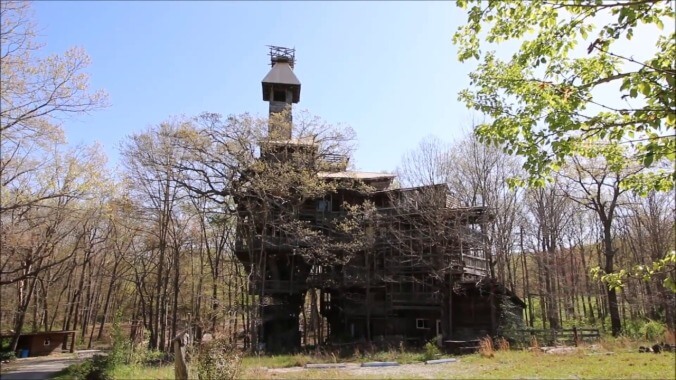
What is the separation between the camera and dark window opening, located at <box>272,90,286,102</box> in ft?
133

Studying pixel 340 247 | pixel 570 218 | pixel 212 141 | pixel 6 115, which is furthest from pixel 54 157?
pixel 570 218

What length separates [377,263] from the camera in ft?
104

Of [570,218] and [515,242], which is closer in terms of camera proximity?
[515,242]

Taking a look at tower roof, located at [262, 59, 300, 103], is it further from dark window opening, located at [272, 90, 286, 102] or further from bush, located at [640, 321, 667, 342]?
bush, located at [640, 321, 667, 342]

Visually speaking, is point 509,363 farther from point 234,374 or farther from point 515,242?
point 515,242

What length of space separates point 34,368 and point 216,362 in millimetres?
22639

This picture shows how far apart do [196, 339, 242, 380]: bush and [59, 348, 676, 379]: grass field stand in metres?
0.70

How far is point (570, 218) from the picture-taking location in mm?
40000

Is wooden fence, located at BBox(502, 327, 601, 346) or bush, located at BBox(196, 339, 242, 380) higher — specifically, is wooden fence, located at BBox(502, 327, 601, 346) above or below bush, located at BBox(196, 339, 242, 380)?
below

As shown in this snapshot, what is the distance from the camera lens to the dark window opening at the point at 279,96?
133 ft

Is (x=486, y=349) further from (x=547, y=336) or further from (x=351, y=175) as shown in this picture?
(x=351, y=175)

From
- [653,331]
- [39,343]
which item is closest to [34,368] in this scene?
[39,343]

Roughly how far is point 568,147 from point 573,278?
3863 cm

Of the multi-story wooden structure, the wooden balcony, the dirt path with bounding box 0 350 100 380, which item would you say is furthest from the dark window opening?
the dirt path with bounding box 0 350 100 380
